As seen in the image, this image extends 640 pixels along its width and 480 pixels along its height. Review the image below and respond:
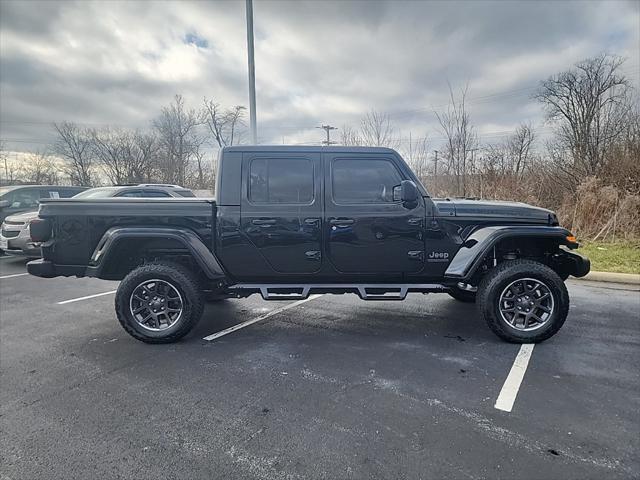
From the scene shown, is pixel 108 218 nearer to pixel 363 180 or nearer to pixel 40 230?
pixel 40 230

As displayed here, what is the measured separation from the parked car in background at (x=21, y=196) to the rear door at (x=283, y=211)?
27.8 ft

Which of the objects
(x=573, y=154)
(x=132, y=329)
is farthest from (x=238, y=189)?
(x=573, y=154)

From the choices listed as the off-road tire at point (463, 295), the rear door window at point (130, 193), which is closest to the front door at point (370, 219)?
the off-road tire at point (463, 295)

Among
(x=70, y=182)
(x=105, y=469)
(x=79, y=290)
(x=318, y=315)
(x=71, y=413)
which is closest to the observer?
(x=105, y=469)

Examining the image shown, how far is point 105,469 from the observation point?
2080 millimetres

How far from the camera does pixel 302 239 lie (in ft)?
12.9

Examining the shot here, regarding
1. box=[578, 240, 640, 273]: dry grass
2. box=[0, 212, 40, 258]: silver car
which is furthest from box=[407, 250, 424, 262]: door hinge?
box=[0, 212, 40, 258]: silver car

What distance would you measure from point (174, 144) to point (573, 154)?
114 feet

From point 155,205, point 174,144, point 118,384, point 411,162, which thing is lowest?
point 118,384

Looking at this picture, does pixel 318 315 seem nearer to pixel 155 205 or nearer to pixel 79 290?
pixel 155 205

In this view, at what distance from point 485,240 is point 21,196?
11.6 m

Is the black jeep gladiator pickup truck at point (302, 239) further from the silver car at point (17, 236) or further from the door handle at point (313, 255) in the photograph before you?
the silver car at point (17, 236)

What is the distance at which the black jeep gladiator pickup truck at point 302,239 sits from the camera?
12.6ft

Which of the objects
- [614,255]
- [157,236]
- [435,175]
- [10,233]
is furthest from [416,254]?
[435,175]
